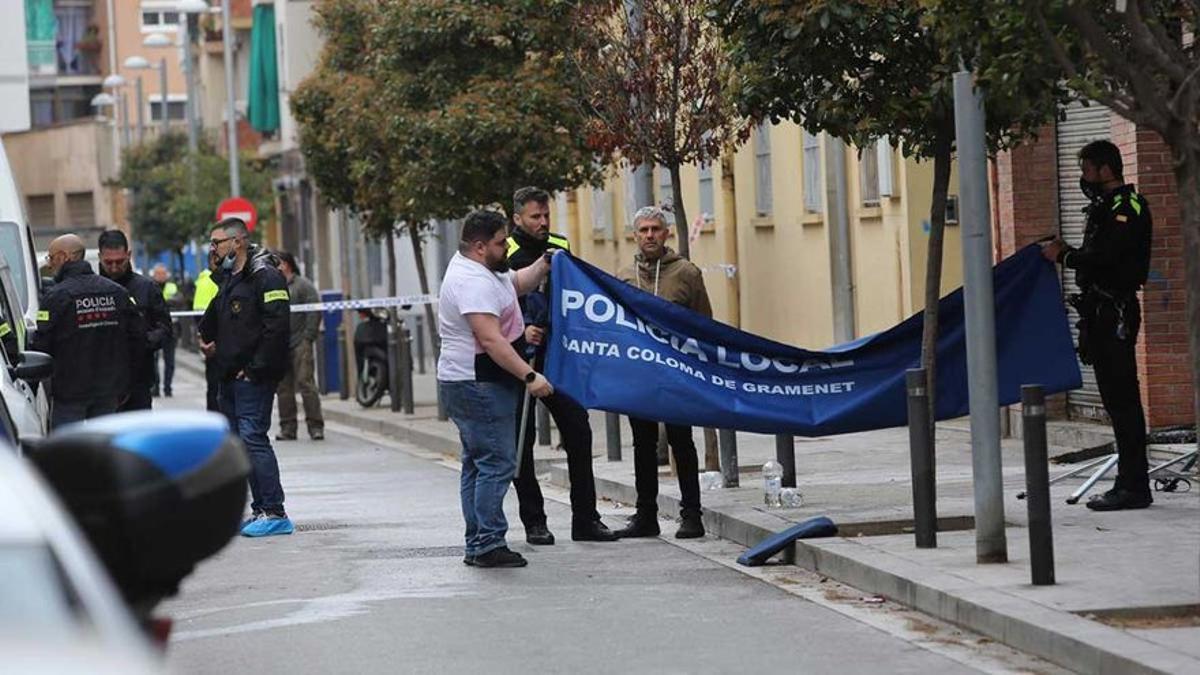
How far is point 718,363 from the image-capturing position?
14227mm

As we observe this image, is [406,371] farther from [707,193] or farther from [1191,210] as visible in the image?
[1191,210]

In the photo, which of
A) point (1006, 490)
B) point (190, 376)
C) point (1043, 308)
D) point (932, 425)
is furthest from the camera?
point (190, 376)

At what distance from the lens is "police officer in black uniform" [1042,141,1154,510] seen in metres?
13.5

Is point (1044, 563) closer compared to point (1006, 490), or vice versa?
point (1044, 563)

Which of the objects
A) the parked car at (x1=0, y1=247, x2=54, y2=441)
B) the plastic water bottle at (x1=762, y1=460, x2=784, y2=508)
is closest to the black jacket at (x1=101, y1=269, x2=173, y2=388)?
the parked car at (x1=0, y1=247, x2=54, y2=441)

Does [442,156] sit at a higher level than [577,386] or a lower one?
higher

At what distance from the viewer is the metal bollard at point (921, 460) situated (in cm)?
1210

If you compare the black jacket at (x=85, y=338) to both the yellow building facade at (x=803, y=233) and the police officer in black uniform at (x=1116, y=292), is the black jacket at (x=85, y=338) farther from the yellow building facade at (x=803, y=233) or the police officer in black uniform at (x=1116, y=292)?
the police officer in black uniform at (x=1116, y=292)

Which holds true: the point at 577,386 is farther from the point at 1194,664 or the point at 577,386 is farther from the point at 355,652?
the point at 1194,664

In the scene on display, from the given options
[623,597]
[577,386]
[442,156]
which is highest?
[442,156]

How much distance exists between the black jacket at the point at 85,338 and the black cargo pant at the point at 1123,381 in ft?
20.1

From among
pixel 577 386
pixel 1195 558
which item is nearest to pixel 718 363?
pixel 577 386

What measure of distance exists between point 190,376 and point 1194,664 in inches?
1714

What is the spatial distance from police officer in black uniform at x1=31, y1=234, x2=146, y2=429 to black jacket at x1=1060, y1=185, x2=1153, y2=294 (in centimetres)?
606
